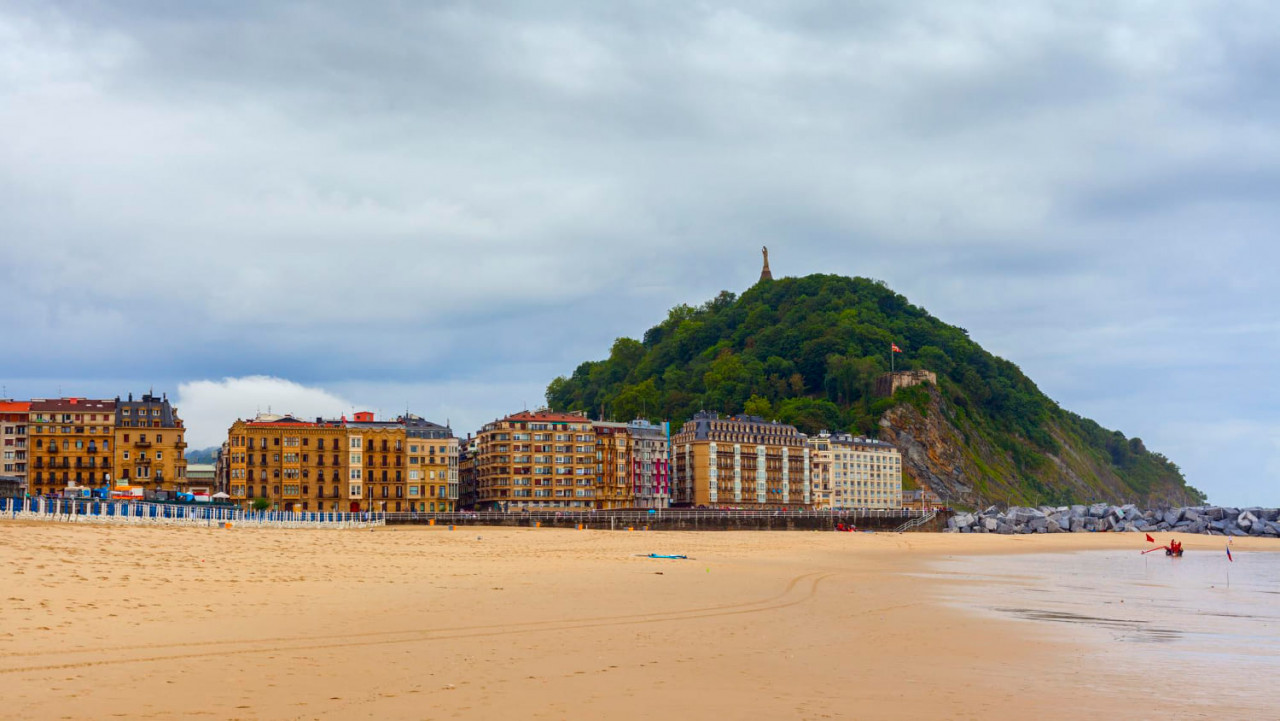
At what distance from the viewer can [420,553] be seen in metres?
37.4

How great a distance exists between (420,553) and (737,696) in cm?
2732

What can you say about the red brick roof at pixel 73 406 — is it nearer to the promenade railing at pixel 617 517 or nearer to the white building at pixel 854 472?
the promenade railing at pixel 617 517

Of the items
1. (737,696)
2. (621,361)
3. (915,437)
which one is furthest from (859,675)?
(621,361)

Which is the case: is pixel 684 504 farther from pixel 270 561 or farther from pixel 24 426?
pixel 270 561

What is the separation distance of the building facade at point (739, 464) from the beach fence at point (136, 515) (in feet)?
213

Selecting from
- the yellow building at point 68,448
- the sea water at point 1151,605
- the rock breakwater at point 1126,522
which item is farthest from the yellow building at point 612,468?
the sea water at point 1151,605

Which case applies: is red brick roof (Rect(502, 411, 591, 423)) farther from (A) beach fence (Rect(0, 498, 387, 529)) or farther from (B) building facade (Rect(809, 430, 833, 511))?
(A) beach fence (Rect(0, 498, 387, 529))

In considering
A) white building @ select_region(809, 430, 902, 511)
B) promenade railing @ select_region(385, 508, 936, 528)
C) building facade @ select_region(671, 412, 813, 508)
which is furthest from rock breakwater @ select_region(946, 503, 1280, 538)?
white building @ select_region(809, 430, 902, 511)

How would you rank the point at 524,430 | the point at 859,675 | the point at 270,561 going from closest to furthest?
the point at 859,675 < the point at 270,561 < the point at 524,430

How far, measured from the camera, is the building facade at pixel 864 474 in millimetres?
150375

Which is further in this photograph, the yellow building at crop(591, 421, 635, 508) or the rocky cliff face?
the rocky cliff face

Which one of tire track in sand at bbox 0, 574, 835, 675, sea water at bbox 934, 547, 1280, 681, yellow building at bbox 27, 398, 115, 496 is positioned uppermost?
yellow building at bbox 27, 398, 115, 496

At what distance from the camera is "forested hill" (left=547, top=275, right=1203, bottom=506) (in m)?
165

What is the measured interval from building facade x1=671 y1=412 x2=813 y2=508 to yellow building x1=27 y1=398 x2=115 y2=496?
69.2 meters
